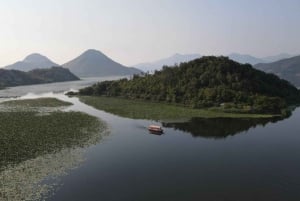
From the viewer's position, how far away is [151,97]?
363 feet

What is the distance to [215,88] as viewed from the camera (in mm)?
97188

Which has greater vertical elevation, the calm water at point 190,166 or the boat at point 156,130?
the boat at point 156,130

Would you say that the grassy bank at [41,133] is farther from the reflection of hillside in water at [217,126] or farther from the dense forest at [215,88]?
the dense forest at [215,88]

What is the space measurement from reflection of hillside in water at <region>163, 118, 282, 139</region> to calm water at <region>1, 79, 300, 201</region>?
0.62ft

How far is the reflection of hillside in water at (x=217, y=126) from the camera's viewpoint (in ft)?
193

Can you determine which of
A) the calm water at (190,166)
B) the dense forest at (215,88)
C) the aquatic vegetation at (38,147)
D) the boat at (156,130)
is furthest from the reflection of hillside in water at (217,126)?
the aquatic vegetation at (38,147)

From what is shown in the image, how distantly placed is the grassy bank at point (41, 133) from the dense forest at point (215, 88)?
36670 millimetres

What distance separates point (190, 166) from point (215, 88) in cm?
6076

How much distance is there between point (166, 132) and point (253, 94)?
4399 cm

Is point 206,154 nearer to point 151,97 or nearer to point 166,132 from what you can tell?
point 166,132

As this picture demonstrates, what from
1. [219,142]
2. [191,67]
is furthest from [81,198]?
[191,67]

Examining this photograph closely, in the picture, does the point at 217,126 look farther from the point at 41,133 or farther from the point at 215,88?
the point at 215,88

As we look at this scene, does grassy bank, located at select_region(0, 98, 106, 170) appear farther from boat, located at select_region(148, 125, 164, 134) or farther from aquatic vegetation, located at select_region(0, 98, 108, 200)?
boat, located at select_region(148, 125, 164, 134)

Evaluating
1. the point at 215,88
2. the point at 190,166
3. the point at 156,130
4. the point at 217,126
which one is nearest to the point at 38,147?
the point at 156,130
